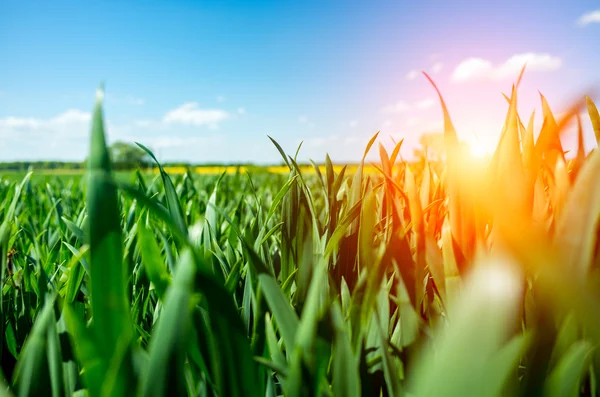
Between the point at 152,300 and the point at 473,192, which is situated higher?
the point at 473,192

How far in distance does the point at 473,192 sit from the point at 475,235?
0.13 feet

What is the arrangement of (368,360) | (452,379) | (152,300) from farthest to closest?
(152,300), (368,360), (452,379)

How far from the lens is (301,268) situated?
0.37 meters

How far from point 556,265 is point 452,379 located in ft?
0.31

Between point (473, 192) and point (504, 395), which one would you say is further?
point (473, 192)

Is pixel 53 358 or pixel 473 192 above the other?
pixel 473 192

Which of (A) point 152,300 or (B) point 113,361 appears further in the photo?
(A) point 152,300

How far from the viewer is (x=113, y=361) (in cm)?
21

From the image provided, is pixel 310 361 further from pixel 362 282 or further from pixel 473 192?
pixel 473 192

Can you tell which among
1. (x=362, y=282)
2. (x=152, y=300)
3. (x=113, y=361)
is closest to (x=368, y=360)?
(x=362, y=282)

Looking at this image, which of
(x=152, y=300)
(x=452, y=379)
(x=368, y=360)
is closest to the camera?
(x=452, y=379)

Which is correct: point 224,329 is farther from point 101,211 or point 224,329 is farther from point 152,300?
point 152,300

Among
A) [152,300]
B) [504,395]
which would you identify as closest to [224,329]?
[504,395]

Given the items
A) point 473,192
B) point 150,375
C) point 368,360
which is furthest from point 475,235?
point 150,375
